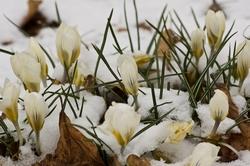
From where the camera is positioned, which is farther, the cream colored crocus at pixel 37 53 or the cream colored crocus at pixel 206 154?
the cream colored crocus at pixel 37 53

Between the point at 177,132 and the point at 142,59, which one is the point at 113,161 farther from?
the point at 142,59

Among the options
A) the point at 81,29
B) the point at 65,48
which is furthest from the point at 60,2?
the point at 65,48

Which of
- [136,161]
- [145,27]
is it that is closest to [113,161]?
[136,161]

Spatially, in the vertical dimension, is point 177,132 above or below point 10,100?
below

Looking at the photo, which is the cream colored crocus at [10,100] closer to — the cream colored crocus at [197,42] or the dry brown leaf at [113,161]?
the dry brown leaf at [113,161]

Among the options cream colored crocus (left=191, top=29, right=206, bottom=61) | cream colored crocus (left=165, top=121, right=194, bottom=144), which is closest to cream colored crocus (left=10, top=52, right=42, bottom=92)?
cream colored crocus (left=165, top=121, right=194, bottom=144)

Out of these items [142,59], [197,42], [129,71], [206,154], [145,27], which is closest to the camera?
[206,154]

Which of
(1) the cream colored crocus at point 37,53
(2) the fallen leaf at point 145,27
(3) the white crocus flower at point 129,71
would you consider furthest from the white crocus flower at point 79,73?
(2) the fallen leaf at point 145,27

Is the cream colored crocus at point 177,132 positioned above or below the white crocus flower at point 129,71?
below
